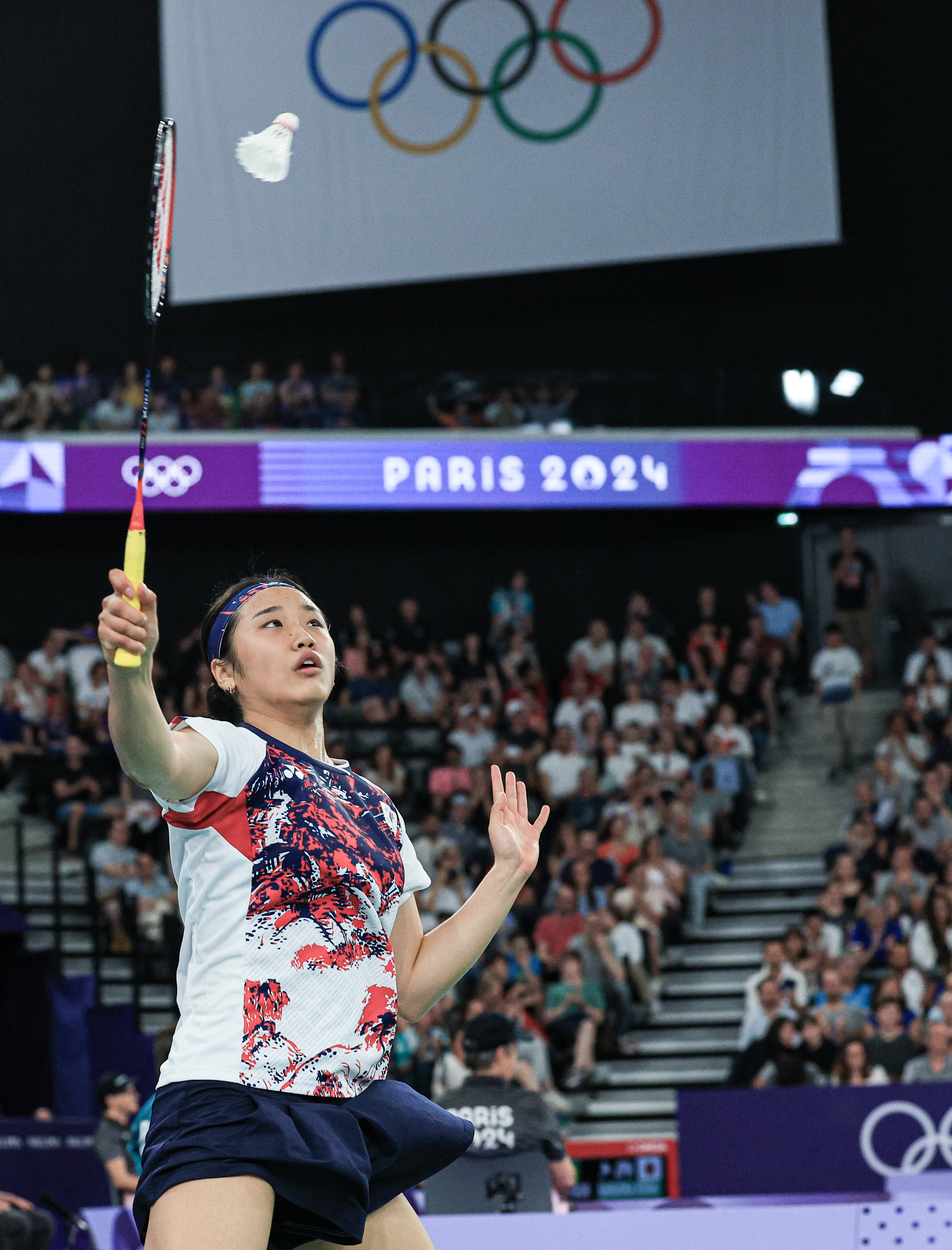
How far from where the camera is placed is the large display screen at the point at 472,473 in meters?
16.4

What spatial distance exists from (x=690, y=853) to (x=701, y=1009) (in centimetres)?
127

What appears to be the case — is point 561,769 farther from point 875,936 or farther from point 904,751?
point 875,936

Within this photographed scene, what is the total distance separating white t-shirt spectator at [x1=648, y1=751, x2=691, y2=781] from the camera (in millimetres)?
14586

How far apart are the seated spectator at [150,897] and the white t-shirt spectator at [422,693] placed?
149 inches

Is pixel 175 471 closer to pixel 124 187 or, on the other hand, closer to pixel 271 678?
pixel 124 187

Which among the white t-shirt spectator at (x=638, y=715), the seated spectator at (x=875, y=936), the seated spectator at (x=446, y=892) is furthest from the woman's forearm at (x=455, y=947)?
the white t-shirt spectator at (x=638, y=715)

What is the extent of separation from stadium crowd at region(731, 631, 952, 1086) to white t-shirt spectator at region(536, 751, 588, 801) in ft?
7.49

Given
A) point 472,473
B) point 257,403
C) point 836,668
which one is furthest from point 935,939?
point 257,403

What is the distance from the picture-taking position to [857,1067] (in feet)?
32.3

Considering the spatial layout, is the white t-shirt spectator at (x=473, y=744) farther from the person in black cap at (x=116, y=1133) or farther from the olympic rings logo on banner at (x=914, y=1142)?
the person in black cap at (x=116, y=1133)

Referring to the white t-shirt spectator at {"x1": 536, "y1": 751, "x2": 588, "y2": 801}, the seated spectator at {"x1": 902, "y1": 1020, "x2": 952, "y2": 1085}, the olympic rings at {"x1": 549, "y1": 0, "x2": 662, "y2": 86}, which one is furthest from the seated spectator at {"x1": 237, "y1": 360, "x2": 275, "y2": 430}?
the seated spectator at {"x1": 902, "y1": 1020, "x2": 952, "y2": 1085}

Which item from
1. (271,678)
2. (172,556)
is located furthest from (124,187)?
(271,678)

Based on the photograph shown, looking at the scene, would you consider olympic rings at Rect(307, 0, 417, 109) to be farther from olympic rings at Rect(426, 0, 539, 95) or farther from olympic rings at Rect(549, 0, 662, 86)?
olympic rings at Rect(549, 0, 662, 86)

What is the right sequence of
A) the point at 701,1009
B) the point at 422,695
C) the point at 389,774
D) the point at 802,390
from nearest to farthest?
the point at 701,1009 → the point at 389,774 → the point at 422,695 → the point at 802,390
